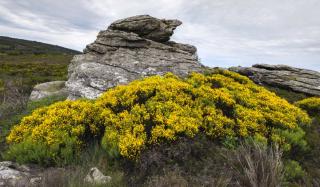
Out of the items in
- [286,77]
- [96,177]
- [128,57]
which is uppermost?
[128,57]

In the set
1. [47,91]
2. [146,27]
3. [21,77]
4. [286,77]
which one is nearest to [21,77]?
[21,77]

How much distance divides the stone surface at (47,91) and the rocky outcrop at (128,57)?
945mm

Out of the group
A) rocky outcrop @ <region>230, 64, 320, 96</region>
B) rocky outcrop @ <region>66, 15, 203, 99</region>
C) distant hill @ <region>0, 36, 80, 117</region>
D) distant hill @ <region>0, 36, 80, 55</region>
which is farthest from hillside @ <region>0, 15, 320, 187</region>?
distant hill @ <region>0, 36, 80, 55</region>

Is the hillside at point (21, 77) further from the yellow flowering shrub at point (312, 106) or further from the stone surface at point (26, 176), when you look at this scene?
the yellow flowering shrub at point (312, 106)

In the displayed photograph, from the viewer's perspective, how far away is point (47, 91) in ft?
47.2

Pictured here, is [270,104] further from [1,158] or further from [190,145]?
[1,158]

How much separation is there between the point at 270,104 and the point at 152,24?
8.99 meters

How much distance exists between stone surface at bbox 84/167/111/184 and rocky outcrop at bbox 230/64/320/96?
1447 cm

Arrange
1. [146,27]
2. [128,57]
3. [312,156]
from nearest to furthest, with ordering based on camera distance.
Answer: [312,156] < [128,57] < [146,27]

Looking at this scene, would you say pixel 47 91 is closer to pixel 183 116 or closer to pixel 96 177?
pixel 183 116

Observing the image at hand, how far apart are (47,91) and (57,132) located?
8.25 metres

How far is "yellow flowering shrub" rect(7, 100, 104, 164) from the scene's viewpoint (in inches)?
254

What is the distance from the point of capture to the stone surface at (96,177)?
4957mm

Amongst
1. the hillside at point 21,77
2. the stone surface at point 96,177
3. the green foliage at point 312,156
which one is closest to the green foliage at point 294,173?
the green foliage at point 312,156
